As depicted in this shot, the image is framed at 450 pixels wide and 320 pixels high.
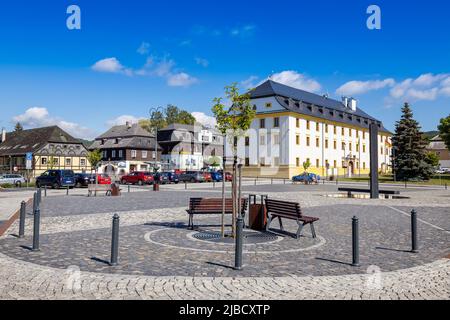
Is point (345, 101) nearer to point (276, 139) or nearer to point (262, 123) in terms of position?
point (262, 123)

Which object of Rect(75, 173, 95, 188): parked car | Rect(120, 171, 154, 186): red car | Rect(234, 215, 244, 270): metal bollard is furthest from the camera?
Rect(120, 171, 154, 186): red car

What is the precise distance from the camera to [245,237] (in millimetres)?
9891

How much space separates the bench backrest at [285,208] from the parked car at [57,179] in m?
27.2

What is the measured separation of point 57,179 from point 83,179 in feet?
10.6

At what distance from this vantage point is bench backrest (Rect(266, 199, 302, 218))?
985 cm

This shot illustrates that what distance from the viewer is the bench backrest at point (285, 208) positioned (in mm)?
9852

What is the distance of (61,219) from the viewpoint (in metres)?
13.0

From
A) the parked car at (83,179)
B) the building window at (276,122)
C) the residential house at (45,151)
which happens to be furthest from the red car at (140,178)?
the building window at (276,122)

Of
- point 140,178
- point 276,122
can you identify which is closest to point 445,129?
point 276,122

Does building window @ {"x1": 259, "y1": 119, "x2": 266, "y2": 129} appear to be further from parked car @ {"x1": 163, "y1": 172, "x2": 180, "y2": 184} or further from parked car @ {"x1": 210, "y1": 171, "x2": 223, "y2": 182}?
parked car @ {"x1": 163, "y1": 172, "x2": 180, "y2": 184}

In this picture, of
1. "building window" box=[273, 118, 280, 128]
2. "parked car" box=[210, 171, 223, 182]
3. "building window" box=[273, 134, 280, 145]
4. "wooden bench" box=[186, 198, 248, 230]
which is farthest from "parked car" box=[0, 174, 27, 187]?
"building window" box=[273, 118, 280, 128]

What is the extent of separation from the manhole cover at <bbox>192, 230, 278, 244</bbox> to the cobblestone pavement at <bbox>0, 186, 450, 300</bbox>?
254 millimetres

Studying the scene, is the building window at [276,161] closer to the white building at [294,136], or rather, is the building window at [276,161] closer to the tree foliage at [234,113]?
the white building at [294,136]

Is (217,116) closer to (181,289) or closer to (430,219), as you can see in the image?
(181,289)
